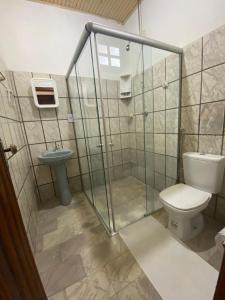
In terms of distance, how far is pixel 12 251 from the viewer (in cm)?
60

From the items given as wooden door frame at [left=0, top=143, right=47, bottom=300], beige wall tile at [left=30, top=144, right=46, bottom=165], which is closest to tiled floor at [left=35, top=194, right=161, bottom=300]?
wooden door frame at [left=0, top=143, right=47, bottom=300]

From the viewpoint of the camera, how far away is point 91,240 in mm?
1461

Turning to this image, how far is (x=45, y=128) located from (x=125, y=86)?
4.48ft

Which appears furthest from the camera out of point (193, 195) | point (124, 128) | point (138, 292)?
point (124, 128)

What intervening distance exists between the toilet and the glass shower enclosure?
386 millimetres

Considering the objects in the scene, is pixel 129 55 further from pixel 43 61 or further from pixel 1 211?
pixel 1 211

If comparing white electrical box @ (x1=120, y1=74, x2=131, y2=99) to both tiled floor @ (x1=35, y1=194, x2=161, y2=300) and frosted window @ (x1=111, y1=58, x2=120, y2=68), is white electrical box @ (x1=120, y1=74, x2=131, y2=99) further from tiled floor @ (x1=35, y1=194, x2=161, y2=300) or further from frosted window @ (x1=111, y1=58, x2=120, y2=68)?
tiled floor @ (x1=35, y1=194, x2=161, y2=300)

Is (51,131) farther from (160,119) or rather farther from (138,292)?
(138,292)

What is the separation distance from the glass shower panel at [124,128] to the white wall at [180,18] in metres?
0.44

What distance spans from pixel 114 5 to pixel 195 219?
2964 mm

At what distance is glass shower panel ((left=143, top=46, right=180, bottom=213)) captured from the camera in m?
1.68

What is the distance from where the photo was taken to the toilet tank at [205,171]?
1338mm

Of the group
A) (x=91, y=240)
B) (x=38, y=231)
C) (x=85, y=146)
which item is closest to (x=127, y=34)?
(x=85, y=146)

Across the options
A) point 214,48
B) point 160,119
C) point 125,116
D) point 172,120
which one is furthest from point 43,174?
point 214,48
